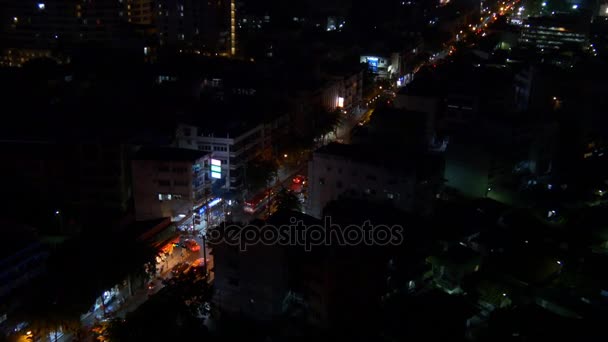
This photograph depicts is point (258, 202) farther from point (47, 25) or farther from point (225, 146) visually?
point (47, 25)

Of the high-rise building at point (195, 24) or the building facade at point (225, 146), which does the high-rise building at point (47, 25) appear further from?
the building facade at point (225, 146)

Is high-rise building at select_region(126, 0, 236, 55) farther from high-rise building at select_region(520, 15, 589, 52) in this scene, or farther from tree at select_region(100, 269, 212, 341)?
tree at select_region(100, 269, 212, 341)

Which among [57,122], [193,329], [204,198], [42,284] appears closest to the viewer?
[193,329]

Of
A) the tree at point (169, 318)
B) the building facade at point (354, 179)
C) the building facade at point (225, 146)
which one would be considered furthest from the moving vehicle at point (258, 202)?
the tree at point (169, 318)

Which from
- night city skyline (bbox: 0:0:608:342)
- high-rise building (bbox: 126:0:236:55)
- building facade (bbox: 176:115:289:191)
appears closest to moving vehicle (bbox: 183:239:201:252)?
night city skyline (bbox: 0:0:608:342)

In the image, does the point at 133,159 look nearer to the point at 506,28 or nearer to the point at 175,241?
the point at 175,241

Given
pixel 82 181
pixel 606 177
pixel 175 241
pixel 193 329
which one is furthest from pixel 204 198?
pixel 606 177

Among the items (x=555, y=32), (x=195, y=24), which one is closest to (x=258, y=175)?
(x=195, y=24)

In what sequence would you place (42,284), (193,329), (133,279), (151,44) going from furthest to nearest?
(151,44) < (133,279) < (42,284) < (193,329)

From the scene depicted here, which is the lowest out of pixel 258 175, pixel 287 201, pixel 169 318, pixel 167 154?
pixel 169 318
